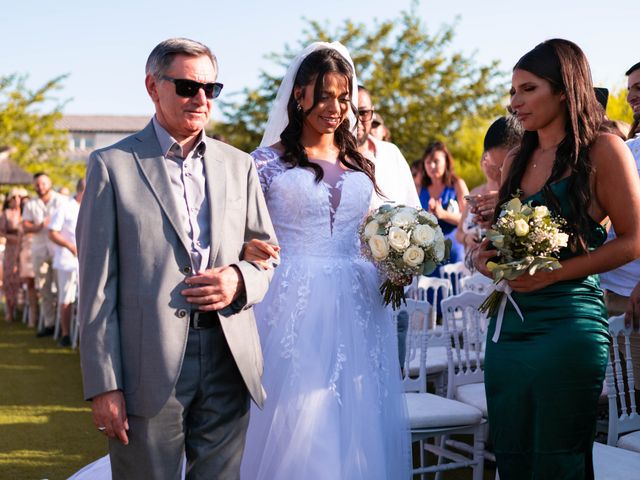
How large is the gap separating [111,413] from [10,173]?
26889mm

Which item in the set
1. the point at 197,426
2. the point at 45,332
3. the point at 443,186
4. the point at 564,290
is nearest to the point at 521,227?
the point at 564,290

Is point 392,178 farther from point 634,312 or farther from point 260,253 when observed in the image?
point 260,253

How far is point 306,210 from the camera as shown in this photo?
3975mm

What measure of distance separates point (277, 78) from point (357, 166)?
68.1ft

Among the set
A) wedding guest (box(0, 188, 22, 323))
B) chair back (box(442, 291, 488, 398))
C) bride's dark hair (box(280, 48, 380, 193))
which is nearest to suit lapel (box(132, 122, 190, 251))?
bride's dark hair (box(280, 48, 380, 193))

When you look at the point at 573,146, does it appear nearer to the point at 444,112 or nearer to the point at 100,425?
the point at 100,425

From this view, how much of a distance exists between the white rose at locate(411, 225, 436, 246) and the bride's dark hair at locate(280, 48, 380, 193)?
506mm

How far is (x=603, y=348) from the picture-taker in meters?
3.20

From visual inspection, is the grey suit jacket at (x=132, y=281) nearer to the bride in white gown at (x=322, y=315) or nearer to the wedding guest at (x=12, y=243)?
the bride in white gown at (x=322, y=315)

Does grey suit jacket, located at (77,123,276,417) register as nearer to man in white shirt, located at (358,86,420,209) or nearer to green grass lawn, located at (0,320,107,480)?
man in white shirt, located at (358,86,420,209)

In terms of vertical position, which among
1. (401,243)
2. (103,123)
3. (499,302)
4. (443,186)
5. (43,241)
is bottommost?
(499,302)

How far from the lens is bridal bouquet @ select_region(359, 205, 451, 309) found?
374 centimetres

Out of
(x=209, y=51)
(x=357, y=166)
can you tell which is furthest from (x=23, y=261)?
(x=209, y=51)

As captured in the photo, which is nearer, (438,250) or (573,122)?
(573,122)
